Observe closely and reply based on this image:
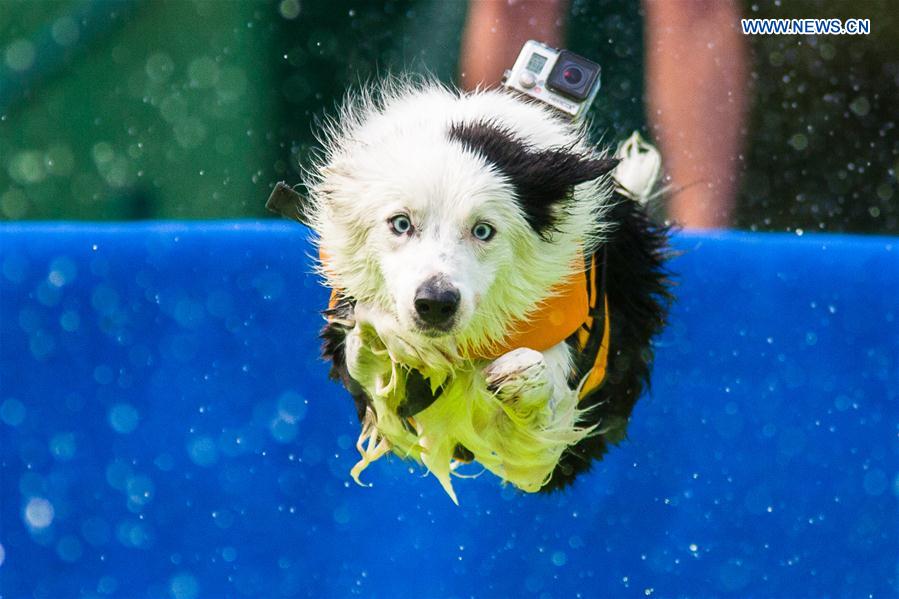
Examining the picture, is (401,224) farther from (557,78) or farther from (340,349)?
(557,78)

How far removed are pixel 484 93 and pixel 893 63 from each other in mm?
2586

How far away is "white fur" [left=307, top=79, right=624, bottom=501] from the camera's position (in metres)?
2.09

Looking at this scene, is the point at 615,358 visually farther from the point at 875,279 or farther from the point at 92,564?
the point at 92,564

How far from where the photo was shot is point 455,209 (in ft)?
6.82

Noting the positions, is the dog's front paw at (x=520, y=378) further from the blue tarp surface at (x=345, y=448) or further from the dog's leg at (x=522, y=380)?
the blue tarp surface at (x=345, y=448)

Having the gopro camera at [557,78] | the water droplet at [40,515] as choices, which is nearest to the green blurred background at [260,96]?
the water droplet at [40,515]

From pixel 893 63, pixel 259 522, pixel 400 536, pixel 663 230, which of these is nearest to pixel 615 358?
pixel 663 230

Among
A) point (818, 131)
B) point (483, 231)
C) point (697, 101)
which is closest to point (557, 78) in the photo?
point (483, 231)

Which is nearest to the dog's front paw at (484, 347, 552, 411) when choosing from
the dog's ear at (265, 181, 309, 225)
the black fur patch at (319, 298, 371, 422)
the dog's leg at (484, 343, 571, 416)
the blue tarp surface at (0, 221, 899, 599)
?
the dog's leg at (484, 343, 571, 416)

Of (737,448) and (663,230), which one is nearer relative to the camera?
(663,230)

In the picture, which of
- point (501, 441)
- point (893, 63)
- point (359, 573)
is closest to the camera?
point (501, 441)

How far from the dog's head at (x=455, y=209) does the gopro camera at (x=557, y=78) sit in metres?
0.09

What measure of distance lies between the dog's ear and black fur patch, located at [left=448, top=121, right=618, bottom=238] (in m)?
0.41

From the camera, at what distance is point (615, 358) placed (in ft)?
8.45
